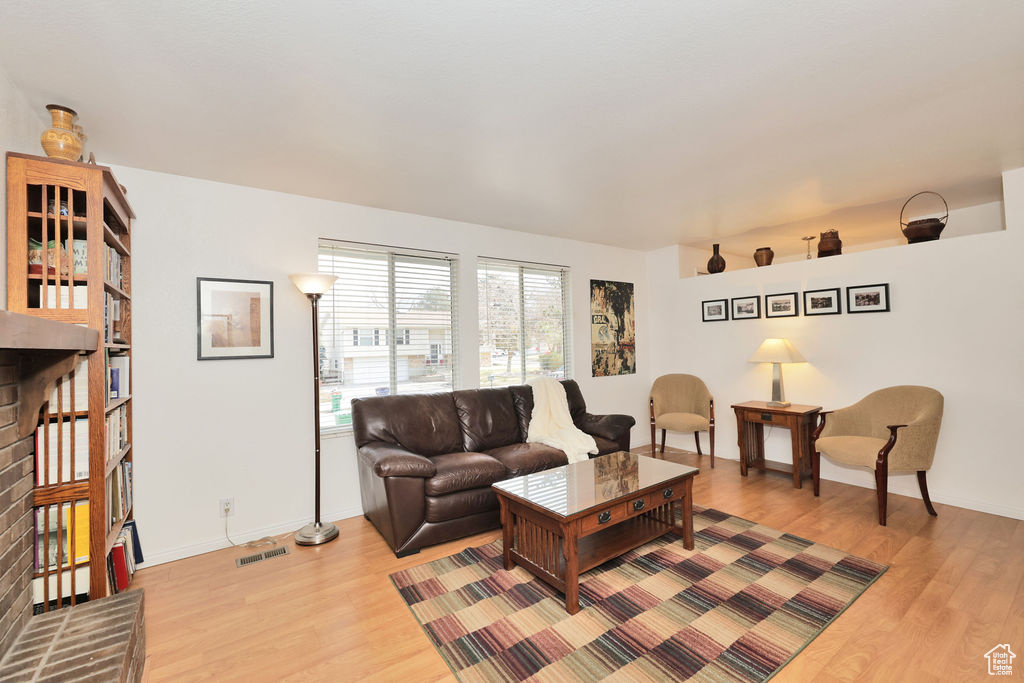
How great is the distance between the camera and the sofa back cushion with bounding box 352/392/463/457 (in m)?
3.43

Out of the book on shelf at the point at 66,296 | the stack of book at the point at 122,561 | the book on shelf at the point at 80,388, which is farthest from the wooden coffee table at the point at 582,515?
the book on shelf at the point at 66,296

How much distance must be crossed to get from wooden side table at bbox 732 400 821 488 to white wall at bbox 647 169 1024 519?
6.6 inches

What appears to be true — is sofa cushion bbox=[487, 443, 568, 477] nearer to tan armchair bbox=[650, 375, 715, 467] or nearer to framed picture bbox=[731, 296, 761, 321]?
tan armchair bbox=[650, 375, 715, 467]

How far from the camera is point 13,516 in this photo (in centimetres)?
158

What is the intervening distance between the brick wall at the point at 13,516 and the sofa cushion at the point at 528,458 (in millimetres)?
2375

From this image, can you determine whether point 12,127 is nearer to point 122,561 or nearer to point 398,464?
point 122,561

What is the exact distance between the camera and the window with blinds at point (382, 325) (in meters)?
3.63

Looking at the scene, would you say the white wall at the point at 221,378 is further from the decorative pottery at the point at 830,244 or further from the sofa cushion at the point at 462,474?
the decorative pottery at the point at 830,244

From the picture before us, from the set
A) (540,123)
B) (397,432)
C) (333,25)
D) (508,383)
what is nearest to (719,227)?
(508,383)

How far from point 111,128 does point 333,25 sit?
161 centimetres

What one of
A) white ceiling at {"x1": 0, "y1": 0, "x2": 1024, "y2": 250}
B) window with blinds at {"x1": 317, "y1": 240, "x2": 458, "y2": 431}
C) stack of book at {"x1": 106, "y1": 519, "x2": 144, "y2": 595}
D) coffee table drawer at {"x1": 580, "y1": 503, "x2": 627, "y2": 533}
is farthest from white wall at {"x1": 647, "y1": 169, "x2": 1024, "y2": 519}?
stack of book at {"x1": 106, "y1": 519, "x2": 144, "y2": 595}

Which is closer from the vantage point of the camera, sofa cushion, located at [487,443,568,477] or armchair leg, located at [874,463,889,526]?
armchair leg, located at [874,463,889,526]

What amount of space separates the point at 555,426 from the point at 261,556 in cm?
242

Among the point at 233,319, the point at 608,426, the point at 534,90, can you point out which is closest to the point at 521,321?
the point at 608,426
